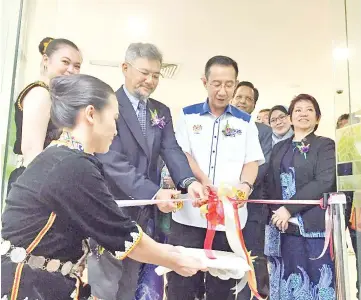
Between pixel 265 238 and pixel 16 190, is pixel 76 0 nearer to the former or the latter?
pixel 16 190

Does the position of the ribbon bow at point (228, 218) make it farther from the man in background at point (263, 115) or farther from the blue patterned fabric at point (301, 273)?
the man in background at point (263, 115)

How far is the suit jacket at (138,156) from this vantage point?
1.22m

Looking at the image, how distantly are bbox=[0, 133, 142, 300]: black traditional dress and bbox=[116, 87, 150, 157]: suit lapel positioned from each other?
424mm

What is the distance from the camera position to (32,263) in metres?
0.82

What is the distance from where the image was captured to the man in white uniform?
1.37 m

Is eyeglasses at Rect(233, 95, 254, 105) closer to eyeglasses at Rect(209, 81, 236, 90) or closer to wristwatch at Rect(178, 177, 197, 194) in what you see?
eyeglasses at Rect(209, 81, 236, 90)

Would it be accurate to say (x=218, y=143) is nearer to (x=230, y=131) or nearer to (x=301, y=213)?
(x=230, y=131)

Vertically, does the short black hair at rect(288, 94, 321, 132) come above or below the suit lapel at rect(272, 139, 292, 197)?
above

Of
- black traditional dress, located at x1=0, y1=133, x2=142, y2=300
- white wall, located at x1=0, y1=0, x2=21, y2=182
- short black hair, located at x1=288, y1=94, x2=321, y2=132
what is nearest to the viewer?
black traditional dress, located at x1=0, y1=133, x2=142, y2=300

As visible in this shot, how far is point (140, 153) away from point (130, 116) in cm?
12

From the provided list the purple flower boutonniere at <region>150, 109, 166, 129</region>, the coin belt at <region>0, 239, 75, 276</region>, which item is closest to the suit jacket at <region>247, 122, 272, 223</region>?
the purple flower boutonniere at <region>150, 109, 166, 129</region>

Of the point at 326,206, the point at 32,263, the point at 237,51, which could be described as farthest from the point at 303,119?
the point at 32,263

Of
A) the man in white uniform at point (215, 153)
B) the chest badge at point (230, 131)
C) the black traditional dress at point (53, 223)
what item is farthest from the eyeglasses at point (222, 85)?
the black traditional dress at point (53, 223)

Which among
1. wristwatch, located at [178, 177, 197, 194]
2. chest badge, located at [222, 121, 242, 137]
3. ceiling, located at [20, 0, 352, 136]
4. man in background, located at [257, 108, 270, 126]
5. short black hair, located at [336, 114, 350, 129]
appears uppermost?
ceiling, located at [20, 0, 352, 136]
